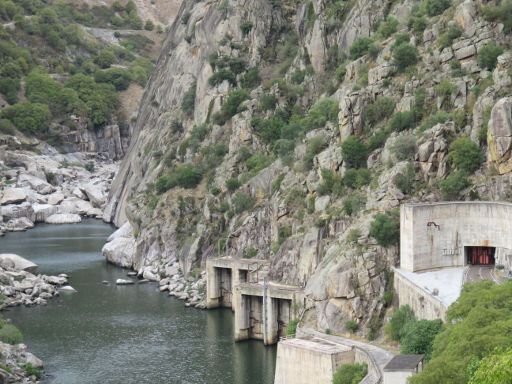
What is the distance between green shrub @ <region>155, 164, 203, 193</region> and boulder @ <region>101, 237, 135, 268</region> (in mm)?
6294

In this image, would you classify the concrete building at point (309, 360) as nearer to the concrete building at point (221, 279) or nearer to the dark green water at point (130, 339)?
the dark green water at point (130, 339)

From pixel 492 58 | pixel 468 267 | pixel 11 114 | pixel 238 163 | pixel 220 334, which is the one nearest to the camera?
pixel 468 267

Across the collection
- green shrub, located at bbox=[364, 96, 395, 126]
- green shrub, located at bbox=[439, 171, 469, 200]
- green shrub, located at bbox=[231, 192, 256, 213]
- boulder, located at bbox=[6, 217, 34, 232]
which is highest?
green shrub, located at bbox=[364, 96, 395, 126]

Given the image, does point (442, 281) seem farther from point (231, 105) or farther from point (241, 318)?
point (231, 105)

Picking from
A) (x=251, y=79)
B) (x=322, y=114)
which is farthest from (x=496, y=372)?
(x=251, y=79)

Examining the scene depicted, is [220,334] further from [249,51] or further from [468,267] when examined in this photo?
[249,51]

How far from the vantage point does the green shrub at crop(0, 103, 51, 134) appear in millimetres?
180000

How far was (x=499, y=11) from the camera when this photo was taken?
7056 centimetres

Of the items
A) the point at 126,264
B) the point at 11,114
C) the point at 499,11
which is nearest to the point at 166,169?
the point at 126,264

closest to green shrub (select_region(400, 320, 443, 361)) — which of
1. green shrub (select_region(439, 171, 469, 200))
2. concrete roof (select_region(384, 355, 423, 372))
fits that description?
concrete roof (select_region(384, 355, 423, 372))

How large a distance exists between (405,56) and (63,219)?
266ft

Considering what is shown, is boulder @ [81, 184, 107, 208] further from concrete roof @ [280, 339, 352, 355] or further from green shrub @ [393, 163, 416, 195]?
concrete roof @ [280, 339, 352, 355]

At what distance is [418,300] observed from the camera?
54500mm

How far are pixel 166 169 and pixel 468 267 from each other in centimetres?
5785
